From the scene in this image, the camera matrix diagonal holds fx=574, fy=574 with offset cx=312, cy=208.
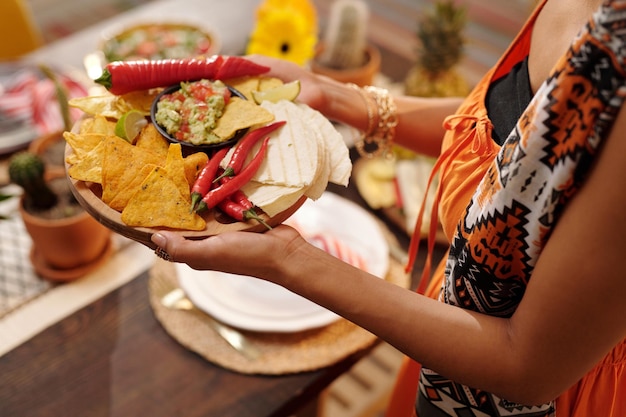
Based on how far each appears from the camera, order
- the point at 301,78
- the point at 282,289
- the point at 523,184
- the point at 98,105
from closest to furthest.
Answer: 1. the point at 523,184
2. the point at 98,105
3. the point at 301,78
4. the point at 282,289

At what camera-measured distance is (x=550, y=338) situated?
0.77 metres

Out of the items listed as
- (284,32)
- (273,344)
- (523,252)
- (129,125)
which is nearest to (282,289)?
(273,344)

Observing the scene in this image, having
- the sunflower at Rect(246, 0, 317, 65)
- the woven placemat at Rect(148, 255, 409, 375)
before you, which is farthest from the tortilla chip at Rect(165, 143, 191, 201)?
the sunflower at Rect(246, 0, 317, 65)

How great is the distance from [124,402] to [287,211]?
1.96 ft

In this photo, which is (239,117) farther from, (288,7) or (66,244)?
(288,7)

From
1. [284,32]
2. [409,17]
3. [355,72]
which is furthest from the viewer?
[409,17]

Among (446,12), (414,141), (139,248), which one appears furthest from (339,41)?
(139,248)

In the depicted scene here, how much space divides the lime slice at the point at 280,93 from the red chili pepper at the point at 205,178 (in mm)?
176

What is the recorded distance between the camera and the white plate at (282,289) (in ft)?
4.60

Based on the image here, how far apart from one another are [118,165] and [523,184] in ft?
2.26

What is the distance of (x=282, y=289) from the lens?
147cm

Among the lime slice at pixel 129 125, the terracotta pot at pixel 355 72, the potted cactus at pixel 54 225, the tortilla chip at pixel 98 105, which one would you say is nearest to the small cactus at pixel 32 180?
the potted cactus at pixel 54 225

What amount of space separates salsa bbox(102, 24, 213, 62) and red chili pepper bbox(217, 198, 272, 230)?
1193 millimetres

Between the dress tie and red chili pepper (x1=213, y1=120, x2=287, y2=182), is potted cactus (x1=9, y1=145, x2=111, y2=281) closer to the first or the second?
red chili pepper (x1=213, y1=120, x2=287, y2=182)
